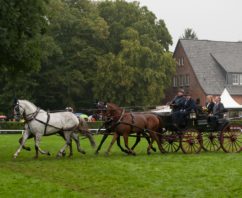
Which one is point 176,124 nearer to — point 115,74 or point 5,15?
point 5,15

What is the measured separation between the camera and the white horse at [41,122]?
18.9 meters

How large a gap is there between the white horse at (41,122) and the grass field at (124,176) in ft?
2.67

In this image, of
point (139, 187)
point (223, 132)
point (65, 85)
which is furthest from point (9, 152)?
point (65, 85)

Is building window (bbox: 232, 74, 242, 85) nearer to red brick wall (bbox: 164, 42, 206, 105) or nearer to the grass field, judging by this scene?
red brick wall (bbox: 164, 42, 206, 105)

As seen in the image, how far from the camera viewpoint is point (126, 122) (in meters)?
19.9

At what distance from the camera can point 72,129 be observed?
19609 mm

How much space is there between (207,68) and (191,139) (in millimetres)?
49548

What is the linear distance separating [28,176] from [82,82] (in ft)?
138

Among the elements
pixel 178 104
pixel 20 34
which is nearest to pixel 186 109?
pixel 178 104

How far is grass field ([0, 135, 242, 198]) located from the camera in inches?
456

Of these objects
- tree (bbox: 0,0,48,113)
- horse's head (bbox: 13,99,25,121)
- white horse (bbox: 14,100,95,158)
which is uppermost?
tree (bbox: 0,0,48,113)

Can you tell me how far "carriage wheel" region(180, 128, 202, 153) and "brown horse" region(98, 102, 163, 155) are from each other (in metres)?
0.92

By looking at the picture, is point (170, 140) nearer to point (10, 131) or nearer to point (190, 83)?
point (10, 131)

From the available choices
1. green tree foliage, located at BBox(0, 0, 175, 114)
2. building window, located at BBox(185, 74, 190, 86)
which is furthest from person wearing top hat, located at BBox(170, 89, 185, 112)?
building window, located at BBox(185, 74, 190, 86)
